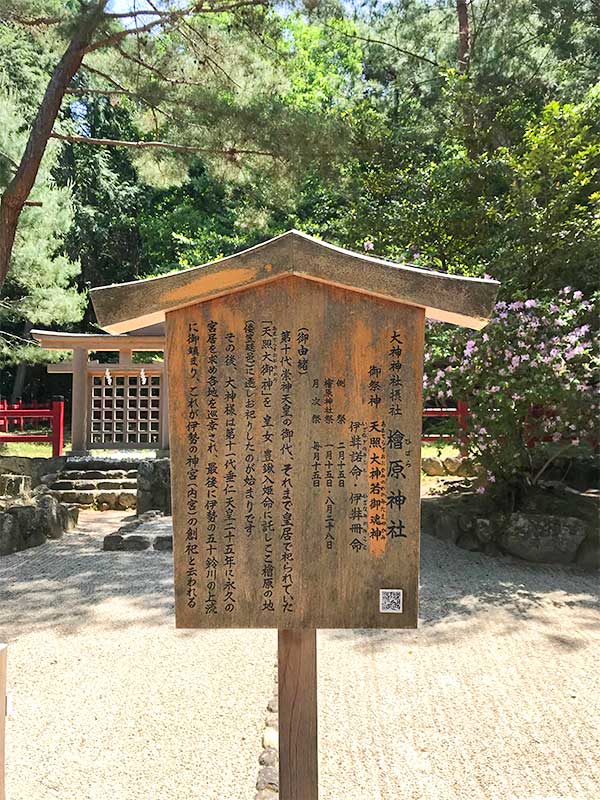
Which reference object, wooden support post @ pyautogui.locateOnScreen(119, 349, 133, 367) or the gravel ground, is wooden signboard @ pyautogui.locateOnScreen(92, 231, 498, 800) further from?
wooden support post @ pyautogui.locateOnScreen(119, 349, 133, 367)

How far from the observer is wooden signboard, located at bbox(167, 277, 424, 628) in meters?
2.30

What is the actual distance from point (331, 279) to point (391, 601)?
1.04 metres

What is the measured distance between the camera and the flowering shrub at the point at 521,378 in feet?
21.6

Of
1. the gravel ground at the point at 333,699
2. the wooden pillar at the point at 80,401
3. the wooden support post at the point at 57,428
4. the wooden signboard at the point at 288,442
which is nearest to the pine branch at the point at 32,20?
the wooden pillar at the point at 80,401

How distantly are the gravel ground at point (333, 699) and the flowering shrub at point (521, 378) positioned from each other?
5.32 feet

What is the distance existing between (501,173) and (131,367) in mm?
7992

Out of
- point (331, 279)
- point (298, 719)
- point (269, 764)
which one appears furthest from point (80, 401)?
point (331, 279)

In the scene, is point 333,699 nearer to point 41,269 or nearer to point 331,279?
point 331,279

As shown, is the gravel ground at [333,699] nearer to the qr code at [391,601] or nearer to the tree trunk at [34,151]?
the qr code at [391,601]

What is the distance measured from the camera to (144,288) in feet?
7.61

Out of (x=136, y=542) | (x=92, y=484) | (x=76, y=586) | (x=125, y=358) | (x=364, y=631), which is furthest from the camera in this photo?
(x=125, y=358)

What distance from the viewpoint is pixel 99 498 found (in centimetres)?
1157

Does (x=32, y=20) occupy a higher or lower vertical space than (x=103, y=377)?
higher

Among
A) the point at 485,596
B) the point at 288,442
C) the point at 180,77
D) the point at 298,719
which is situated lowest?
the point at 485,596
